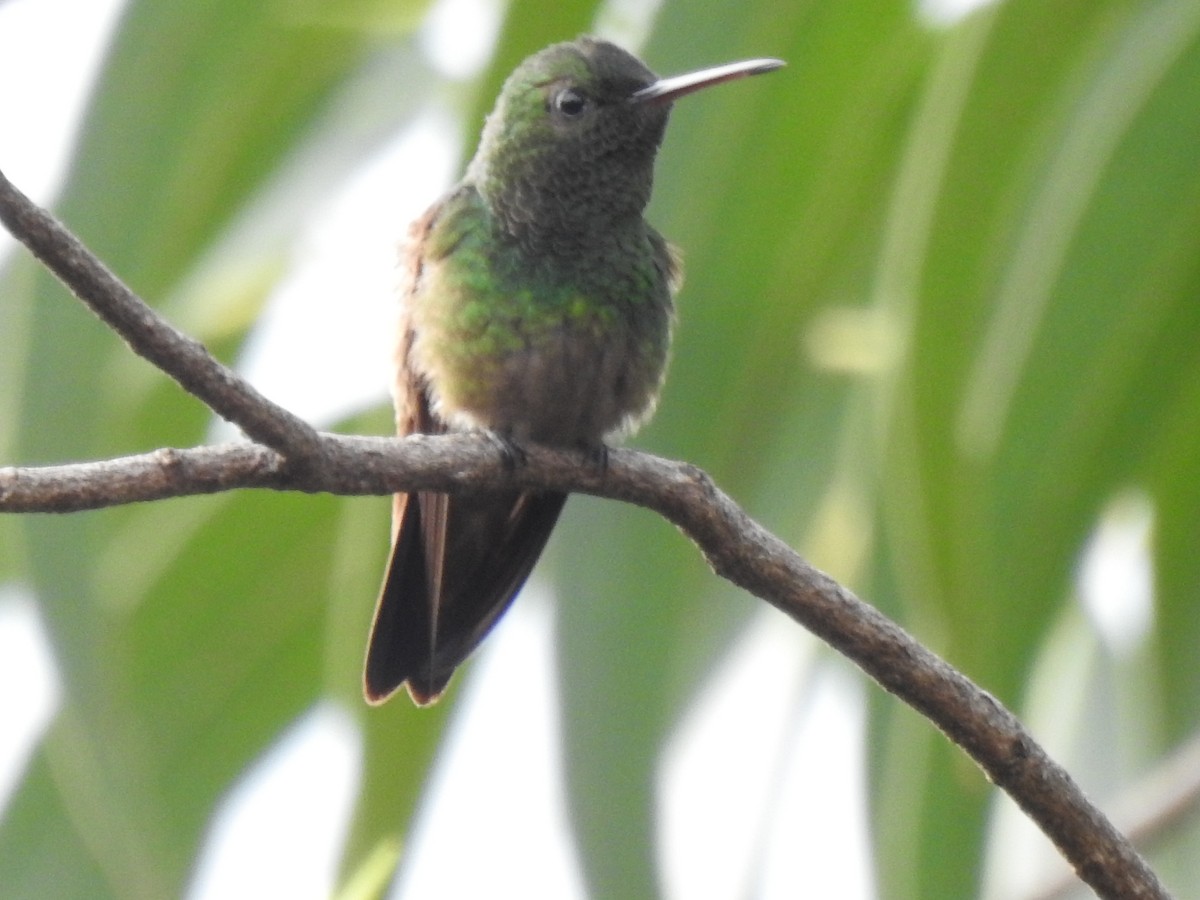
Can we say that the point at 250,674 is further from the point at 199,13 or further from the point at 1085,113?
the point at 1085,113

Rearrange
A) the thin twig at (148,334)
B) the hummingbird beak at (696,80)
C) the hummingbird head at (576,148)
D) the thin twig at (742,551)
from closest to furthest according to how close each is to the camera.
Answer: the thin twig at (148,334), the thin twig at (742,551), the hummingbird beak at (696,80), the hummingbird head at (576,148)

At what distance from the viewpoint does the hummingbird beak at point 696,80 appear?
9.42 feet

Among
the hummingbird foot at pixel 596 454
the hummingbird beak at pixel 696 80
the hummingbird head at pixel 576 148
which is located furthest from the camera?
the hummingbird head at pixel 576 148

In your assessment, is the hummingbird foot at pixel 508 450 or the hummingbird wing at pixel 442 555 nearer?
the hummingbird foot at pixel 508 450

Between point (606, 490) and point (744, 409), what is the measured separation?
1.62 meters

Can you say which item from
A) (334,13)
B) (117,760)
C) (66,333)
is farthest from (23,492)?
(334,13)

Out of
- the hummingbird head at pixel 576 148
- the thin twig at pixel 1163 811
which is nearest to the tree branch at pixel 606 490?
the thin twig at pixel 1163 811

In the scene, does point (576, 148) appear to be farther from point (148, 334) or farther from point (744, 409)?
point (148, 334)

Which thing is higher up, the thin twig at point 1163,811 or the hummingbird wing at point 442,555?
the hummingbird wing at point 442,555

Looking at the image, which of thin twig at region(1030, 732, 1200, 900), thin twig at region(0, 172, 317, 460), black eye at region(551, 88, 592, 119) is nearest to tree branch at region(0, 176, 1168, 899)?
thin twig at region(0, 172, 317, 460)

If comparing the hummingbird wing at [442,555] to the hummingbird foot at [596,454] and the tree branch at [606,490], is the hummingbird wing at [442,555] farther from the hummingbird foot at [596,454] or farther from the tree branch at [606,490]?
the tree branch at [606,490]

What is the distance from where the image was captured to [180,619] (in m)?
4.24

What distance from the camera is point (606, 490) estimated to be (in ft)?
7.64

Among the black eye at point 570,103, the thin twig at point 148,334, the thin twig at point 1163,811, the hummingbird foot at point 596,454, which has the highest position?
the black eye at point 570,103
